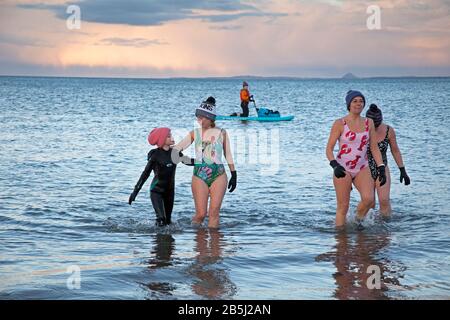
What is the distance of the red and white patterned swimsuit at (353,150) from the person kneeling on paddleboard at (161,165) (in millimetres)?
2083

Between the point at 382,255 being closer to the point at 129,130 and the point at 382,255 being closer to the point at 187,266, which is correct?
the point at 187,266

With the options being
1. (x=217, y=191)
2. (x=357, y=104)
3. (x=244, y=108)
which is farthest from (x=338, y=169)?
(x=244, y=108)

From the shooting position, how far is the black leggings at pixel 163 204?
10.9 metres

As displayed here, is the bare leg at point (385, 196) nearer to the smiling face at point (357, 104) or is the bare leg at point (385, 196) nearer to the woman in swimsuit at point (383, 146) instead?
the woman in swimsuit at point (383, 146)

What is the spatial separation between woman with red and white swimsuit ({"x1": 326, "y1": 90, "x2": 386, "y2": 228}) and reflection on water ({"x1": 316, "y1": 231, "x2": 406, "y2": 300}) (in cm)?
67

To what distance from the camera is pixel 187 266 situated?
29.6 feet

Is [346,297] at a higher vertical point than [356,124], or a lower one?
lower

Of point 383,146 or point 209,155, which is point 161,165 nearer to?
point 209,155

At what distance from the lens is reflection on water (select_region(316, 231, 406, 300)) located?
7828 mm

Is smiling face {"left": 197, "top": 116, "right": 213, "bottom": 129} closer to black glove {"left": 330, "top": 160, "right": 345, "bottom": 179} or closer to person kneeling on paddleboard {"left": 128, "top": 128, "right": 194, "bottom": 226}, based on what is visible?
person kneeling on paddleboard {"left": 128, "top": 128, "right": 194, "bottom": 226}

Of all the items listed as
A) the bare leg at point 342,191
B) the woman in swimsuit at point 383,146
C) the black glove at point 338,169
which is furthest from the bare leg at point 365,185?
the woman in swimsuit at point 383,146

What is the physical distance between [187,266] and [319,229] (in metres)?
3.27

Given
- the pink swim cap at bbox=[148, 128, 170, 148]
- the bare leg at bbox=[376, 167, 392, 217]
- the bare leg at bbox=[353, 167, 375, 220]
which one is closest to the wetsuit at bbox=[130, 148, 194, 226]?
the pink swim cap at bbox=[148, 128, 170, 148]
